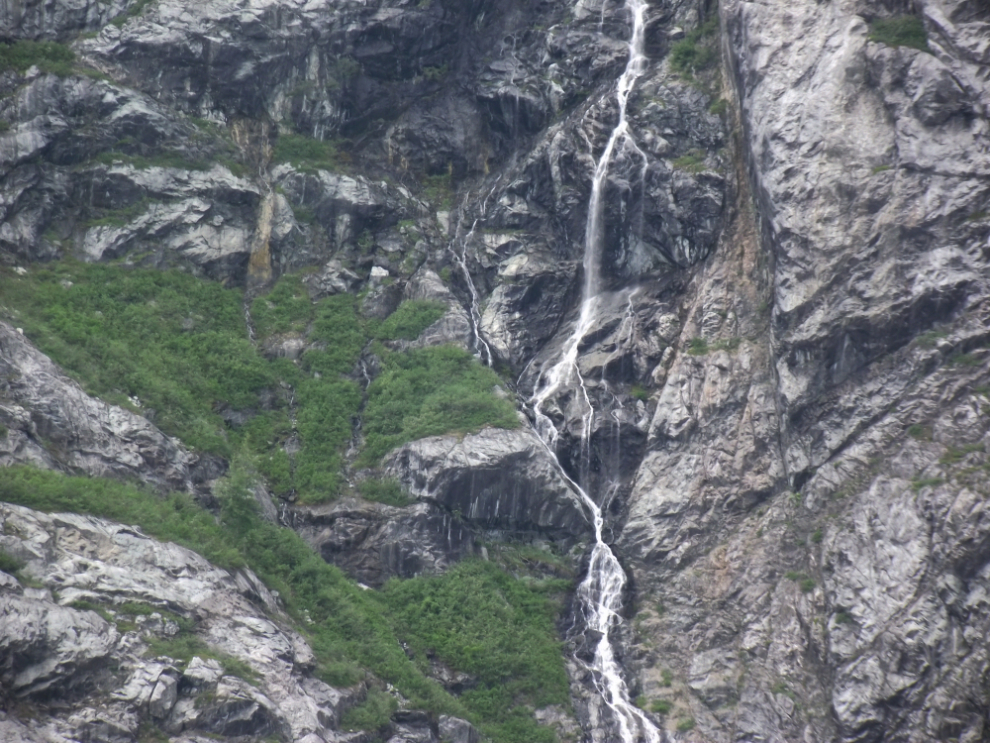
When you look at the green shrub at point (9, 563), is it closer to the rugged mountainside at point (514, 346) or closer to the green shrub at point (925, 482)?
the rugged mountainside at point (514, 346)

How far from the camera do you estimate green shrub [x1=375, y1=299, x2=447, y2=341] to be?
3681 cm

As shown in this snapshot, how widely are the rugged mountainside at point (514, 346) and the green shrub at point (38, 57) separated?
0.17m

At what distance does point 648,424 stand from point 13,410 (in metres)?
19.9

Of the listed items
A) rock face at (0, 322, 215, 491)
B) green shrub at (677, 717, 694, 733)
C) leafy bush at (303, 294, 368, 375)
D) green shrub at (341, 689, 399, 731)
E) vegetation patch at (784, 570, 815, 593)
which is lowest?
green shrub at (677, 717, 694, 733)

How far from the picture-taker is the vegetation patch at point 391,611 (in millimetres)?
24359

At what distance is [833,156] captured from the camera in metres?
29.0

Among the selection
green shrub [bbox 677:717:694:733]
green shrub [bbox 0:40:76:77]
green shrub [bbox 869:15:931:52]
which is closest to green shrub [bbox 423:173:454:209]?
green shrub [bbox 0:40:76:77]

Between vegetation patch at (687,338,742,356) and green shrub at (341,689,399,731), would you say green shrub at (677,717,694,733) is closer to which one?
green shrub at (341,689,399,731)

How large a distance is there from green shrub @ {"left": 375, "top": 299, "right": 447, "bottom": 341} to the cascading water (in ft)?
17.9

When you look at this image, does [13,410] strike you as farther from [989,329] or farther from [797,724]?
[989,329]

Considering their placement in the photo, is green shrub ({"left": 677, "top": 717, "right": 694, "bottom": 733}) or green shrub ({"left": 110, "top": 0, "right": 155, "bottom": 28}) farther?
green shrub ({"left": 110, "top": 0, "right": 155, "bottom": 28})

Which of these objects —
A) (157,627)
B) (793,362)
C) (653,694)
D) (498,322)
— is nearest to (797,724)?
(653,694)

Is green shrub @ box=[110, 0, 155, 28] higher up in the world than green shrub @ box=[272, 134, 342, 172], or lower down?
higher up

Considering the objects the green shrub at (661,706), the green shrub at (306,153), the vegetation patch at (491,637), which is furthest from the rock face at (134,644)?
the green shrub at (306,153)
